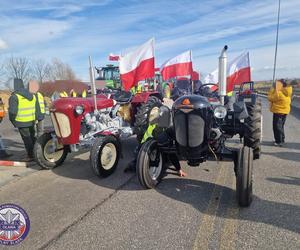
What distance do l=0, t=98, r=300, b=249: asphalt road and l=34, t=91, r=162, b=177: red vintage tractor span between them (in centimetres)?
33

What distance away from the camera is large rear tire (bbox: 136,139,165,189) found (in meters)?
4.22

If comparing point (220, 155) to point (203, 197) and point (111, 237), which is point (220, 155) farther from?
point (111, 237)

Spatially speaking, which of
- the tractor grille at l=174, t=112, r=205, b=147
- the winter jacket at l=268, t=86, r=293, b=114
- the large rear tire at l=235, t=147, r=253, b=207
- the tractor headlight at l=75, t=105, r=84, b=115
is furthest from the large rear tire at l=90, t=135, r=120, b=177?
the winter jacket at l=268, t=86, r=293, b=114

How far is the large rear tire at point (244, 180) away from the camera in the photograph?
362 cm

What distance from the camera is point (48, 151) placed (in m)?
5.78

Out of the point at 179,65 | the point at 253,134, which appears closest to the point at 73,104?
the point at 253,134

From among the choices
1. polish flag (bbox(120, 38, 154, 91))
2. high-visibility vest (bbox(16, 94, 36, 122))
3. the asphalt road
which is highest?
polish flag (bbox(120, 38, 154, 91))

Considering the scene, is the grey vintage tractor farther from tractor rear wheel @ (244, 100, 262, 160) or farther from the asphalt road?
tractor rear wheel @ (244, 100, 262, 160)

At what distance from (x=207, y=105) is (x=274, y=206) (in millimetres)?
1570

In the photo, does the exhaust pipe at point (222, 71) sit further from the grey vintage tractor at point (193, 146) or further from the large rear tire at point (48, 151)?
the large rear tire at point (48, 151)

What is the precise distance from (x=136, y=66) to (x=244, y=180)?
4030mm

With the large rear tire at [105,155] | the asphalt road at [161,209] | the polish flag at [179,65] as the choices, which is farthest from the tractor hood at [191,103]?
the polish flag at [179,65]

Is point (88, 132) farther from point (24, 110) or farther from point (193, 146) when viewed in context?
point (193, 146)

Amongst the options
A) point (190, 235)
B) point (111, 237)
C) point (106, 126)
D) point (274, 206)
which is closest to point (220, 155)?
point (274, 206)
